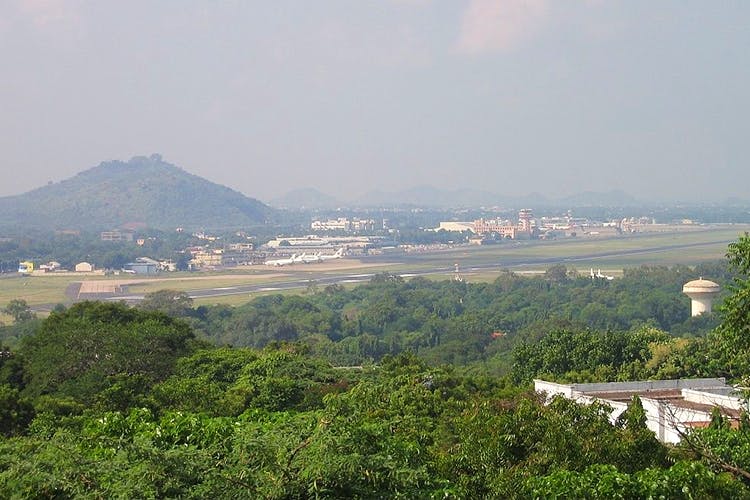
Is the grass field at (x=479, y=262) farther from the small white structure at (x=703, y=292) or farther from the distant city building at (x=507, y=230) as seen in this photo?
the small white structure at (x=703, y=292)

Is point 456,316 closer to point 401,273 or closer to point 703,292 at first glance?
point 703,292

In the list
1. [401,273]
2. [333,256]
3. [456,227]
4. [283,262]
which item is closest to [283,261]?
[283,262]

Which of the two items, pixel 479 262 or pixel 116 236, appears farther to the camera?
pixel 116 236

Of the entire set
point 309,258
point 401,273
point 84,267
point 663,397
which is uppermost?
point 663,397

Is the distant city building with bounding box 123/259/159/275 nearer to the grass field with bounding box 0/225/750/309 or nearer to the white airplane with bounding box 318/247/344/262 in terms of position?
the grass field with bounding box 0/225/750/309

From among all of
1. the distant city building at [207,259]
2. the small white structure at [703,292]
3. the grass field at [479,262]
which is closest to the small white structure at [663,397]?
the small white structure at [703,292]

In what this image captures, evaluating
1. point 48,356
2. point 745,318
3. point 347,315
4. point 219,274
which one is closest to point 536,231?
point 219,274

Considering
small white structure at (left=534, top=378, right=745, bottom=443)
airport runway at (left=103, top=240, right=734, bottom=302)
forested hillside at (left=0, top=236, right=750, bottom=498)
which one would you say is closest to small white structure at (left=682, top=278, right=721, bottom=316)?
forested hillside at (left=0, top=236, right=750, bottom=498)
